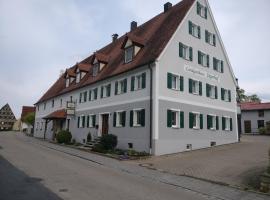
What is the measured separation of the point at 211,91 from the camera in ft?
84.5

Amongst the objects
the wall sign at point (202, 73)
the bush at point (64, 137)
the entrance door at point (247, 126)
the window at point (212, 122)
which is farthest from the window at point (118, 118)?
the entrance door at point (247, 126)

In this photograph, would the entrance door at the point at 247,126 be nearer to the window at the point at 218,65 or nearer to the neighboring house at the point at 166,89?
the neighboring house at the point at 166,89

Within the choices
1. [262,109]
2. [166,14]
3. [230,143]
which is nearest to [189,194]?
[230,143]

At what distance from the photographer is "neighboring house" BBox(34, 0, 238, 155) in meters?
20.4

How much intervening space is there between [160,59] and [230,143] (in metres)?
12.3

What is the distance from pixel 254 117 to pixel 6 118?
9308 centimetres

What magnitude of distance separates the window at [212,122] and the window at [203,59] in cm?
489

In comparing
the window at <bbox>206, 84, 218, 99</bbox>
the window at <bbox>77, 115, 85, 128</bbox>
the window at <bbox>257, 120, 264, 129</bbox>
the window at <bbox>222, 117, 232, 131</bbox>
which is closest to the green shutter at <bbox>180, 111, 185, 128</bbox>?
the window at <bbox>206, 84, 218, 99</bbox>

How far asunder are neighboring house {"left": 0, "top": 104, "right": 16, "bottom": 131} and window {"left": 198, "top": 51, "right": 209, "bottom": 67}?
9784 centimetres

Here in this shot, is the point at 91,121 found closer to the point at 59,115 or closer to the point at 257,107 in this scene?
the point at 59,115

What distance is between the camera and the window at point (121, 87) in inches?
916

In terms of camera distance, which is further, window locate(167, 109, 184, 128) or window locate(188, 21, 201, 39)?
window locate(188, 21, 201, 39)

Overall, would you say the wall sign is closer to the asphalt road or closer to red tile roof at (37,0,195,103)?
red tile roof at (37,0,195,103)

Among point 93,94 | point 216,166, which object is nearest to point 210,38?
point 93,94
